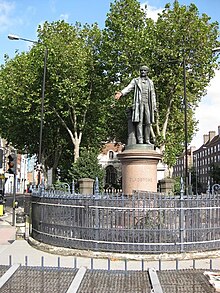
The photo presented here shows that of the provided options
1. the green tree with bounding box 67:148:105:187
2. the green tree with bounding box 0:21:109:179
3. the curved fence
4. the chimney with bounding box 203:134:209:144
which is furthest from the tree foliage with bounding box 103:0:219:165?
the chimney with bounding box 203:134:209:144

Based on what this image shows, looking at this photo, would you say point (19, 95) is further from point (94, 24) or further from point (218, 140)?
point (218, 140)

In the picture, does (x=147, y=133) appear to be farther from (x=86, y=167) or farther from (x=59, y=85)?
(x=59, y=85)

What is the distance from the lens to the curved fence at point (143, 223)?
11367 millimetres

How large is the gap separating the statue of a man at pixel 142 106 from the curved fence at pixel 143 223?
3.07 meters

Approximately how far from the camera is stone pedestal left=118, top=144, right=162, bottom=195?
45.2 ft

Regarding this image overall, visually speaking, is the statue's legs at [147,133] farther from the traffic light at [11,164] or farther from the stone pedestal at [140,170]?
the traffic light at [11,164]

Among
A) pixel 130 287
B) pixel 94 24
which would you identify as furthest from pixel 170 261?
pixel 94 24

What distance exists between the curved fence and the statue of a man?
3.07 m

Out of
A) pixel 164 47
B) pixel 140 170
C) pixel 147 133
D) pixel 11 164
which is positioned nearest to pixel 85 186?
pixel 11 164

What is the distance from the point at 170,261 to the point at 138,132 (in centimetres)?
501

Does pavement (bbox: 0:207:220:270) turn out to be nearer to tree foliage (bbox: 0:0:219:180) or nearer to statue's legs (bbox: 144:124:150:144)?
statue's legs (bbox: 144:124:150:144)

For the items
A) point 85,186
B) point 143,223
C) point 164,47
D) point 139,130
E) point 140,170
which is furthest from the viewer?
point 164,47

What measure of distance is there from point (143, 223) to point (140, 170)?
2.72 metres

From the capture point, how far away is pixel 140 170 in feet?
45.4
